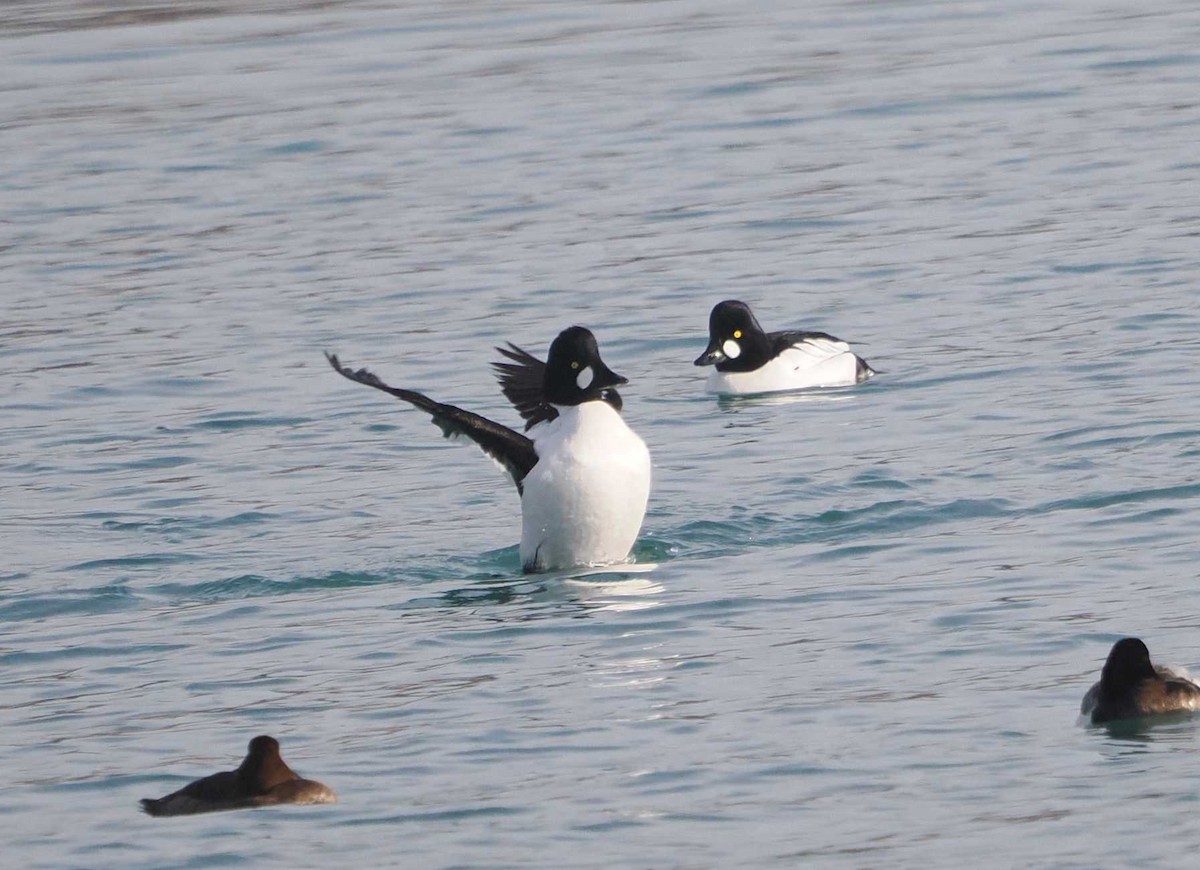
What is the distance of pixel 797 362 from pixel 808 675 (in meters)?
7.01

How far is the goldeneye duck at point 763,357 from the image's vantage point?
16.2 m

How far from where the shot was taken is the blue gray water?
8.39m

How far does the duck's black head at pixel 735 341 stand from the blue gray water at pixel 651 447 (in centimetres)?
35

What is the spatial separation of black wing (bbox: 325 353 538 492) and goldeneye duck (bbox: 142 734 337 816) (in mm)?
3285

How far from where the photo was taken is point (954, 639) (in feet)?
32.8

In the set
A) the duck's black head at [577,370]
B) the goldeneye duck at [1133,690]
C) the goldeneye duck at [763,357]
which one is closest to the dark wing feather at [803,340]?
the goldeneye duck at [763,357]

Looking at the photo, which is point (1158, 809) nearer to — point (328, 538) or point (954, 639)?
point (954, 639)

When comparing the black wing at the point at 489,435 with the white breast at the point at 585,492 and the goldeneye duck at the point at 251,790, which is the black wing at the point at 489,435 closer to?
the white breast at the point at 585,492

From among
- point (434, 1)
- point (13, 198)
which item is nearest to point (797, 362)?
point (13, 198)

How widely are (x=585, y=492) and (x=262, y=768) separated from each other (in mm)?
3791

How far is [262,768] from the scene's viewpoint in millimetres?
8211

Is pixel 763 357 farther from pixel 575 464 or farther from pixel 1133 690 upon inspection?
pixel 1133 690

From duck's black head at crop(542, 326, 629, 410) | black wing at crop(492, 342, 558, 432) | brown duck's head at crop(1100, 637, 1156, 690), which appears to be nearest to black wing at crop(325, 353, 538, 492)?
duck's black head at crop(542, 326, 629, 410)

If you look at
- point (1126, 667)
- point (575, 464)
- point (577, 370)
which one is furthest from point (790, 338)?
point (1126, 667)
